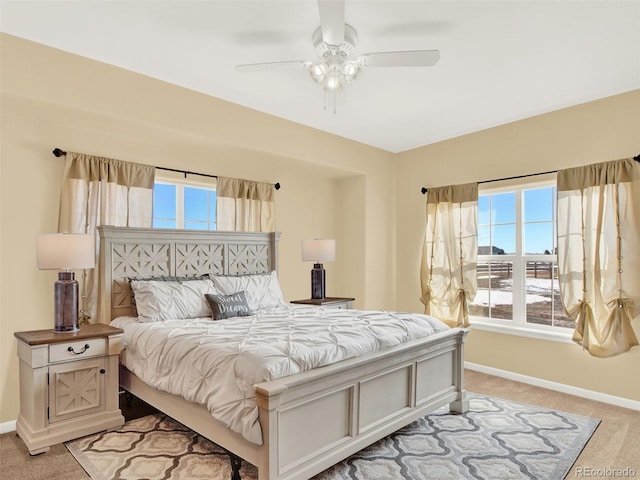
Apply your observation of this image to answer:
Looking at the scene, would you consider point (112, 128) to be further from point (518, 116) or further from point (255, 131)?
point (518, 116)

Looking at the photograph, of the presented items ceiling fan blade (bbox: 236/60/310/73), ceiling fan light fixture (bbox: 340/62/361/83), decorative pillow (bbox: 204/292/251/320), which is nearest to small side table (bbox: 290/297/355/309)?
decorative pillow (bbox: 204/292/251/320)

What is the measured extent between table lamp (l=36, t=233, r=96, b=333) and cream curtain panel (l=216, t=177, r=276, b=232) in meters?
1.54

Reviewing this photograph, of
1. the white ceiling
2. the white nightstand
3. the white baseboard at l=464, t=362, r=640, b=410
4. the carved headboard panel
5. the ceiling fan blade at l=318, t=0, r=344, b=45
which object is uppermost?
the white ceiling

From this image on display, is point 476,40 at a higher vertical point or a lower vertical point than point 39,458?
higher

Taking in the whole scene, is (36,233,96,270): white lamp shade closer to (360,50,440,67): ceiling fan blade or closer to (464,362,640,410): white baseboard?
(360,50,440,67): ceiling fan blade

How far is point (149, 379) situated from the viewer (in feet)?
8.64

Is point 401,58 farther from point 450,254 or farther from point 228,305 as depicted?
point 450,254

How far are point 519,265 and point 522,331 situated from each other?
69 cm

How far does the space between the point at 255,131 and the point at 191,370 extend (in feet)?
8.22

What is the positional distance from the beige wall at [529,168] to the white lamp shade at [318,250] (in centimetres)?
133

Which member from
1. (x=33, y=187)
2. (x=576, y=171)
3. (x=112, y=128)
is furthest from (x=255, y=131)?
(x=576, y=171)

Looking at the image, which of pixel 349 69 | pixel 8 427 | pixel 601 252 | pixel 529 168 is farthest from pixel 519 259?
pixel 8 427

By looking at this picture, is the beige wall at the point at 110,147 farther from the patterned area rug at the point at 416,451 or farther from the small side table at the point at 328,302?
the patterned area rug at the point at 416,451

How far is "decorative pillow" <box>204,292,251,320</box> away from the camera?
10.8ft
